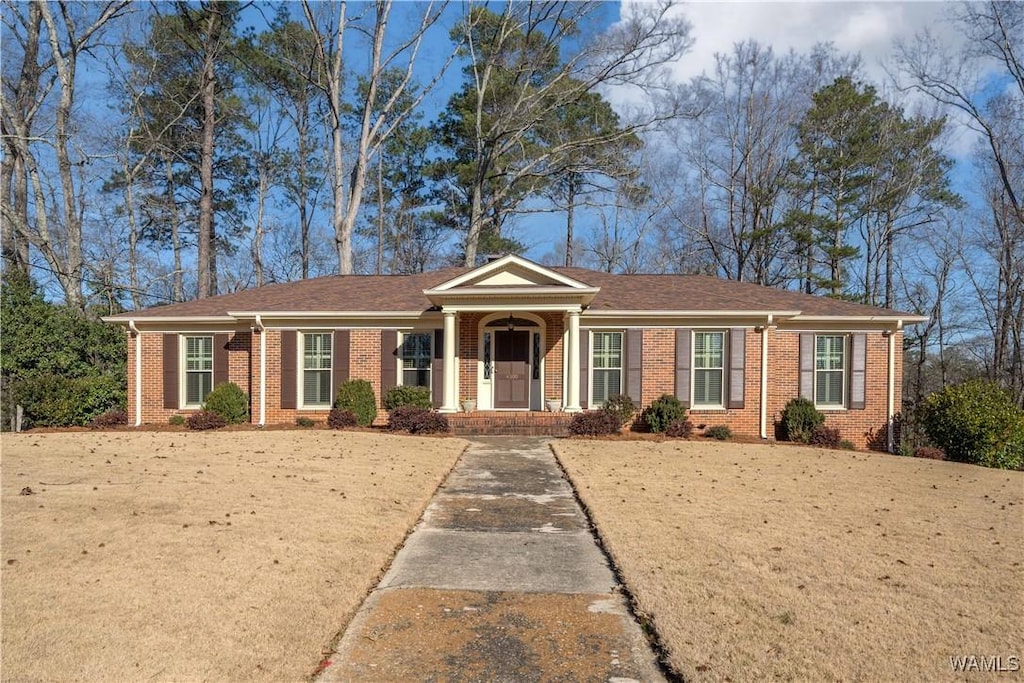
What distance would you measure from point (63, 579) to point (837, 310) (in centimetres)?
1565

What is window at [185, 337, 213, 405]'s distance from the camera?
1564 cm

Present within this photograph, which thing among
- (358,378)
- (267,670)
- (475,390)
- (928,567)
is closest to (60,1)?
(358,378)

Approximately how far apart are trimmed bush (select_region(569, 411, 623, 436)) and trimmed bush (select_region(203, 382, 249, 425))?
8.12 meters

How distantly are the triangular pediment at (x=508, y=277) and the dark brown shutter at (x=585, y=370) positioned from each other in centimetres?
159

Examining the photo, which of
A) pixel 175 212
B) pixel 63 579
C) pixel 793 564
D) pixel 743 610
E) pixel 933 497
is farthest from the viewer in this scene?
pixel 175 212

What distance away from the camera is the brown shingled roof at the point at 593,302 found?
49.4ft

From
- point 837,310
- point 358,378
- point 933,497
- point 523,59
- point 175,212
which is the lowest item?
point 933,497

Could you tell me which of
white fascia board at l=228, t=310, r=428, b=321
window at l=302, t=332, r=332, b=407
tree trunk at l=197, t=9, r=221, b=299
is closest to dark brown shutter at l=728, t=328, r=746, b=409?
white fascia board at l=228, t=310, r=428, b=321

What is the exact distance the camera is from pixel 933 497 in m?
8.12

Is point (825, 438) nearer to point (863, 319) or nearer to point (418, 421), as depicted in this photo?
point (863, 319)

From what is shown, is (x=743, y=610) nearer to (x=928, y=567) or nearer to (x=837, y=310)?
(x=928, y=567)

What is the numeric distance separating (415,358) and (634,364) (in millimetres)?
5415

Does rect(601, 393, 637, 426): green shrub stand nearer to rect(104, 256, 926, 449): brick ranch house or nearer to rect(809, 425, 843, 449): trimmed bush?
rect(104, 256, 926, 449): brick ranch house

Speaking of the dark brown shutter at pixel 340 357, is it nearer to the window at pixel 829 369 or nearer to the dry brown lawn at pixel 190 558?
the dry brown lawn at pixel 190 558
